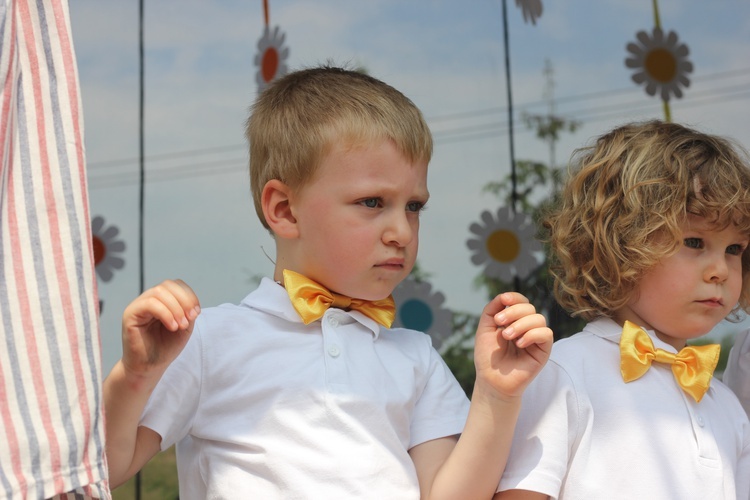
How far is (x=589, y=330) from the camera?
1.72 m

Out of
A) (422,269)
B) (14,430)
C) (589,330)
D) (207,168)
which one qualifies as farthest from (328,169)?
(207,168)

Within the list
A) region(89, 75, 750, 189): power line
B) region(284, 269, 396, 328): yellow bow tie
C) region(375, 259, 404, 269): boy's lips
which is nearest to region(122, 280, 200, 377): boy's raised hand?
region(284, 269, 396, 328): yellow bow tie

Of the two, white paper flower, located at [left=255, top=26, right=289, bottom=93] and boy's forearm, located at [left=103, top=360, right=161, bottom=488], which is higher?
white paper flower, located at [left=255, top=26, right=289, bottom=93]

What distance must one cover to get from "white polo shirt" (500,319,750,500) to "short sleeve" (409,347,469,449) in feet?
0.33

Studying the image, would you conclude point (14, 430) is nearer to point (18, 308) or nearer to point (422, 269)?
point (18, 308)

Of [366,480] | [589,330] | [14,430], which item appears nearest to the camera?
[14,430]

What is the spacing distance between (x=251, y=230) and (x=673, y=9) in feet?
4.72

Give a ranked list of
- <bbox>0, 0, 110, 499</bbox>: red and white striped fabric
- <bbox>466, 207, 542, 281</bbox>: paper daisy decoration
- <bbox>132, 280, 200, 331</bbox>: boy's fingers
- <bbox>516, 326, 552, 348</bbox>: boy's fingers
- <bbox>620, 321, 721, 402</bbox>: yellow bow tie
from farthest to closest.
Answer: <bbox>466, 207, 542, 281</bbox>: paper daisy decoration → <bbox>620, 321, 721, 402</bbox>: yellow bow tie → <bbox>516, 326, 552, 348</bbox>: boy's fingers → <bbox>132, 280, 200, 331</bbox>: boy's fingers → <bbox>0, 0, 110, 499</bbox>: red and white striped fabric

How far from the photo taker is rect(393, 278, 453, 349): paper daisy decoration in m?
2.90

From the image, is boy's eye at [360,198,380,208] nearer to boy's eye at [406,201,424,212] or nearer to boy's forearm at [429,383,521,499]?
boy's eye at [406,201,424,212]

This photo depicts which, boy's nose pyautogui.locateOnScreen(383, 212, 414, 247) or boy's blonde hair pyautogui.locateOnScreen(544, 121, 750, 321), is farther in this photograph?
boy's blonde hair pyautogui.locateOnScreen(544, 121, 750, 321)

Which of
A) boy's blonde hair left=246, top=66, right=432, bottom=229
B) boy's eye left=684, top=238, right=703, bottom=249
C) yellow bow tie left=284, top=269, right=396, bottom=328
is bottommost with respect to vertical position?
yellow bow tie left=284, top=269, right=396, bottom=328

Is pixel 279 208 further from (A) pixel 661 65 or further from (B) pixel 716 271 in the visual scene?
(A) pixel 661 65

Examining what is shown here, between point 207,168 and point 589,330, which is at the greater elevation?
point 207,168
